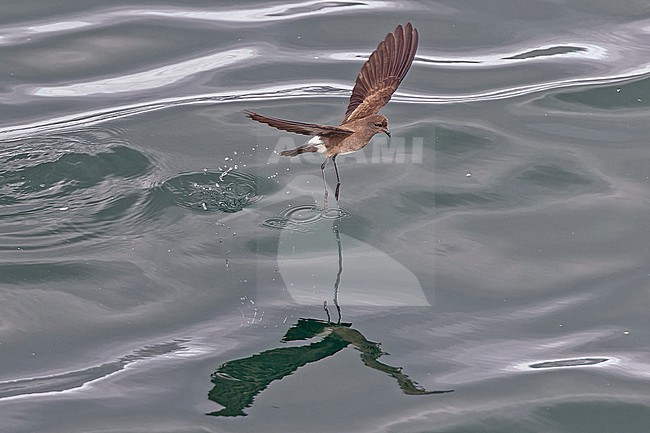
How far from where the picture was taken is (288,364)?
5.55 metres

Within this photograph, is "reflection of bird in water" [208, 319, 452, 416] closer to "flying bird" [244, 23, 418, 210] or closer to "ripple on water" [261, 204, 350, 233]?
"ripple on water" [261, 204, 350, 233]

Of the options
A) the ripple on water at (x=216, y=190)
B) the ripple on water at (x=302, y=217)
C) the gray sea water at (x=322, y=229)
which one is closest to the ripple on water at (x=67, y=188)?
the gray sea water at (x=322, y=229)

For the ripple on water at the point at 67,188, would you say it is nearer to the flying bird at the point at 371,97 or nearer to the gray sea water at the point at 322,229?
the gray sea water at the point at 322,229

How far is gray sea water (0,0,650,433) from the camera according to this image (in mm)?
5355

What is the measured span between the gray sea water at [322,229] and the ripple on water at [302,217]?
0.01 metres


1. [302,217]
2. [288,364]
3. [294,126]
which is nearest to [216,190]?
[302,217]

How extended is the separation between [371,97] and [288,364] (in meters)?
1.97

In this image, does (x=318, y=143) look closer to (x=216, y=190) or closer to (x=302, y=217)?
(x=302, y=217)

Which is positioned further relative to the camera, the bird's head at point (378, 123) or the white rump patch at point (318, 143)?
the white rump patch at point (318, 143)

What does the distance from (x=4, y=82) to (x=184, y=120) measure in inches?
65.9

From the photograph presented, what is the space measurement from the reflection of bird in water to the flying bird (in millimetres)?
1140

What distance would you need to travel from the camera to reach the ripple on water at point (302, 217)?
6.64 meters

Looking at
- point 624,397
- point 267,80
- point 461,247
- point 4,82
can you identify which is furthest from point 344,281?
point 4,82

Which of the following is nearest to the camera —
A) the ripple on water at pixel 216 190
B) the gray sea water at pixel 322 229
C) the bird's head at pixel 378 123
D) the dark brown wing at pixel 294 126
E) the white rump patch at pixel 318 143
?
the dark brown wing at pixel 294 126
